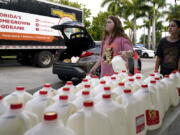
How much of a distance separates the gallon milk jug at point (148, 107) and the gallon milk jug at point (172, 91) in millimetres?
644

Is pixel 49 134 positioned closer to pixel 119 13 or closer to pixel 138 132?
pixel 138 132

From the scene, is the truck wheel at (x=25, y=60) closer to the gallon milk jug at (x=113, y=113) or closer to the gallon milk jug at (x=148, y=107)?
the gallon milk jug at (x=148, y=107)

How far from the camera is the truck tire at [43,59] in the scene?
1130cm

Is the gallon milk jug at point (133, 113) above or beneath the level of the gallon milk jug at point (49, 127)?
beneath

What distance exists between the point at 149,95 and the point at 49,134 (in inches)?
45.5

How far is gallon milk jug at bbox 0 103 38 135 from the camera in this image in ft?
3.88

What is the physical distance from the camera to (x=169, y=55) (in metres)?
3.36

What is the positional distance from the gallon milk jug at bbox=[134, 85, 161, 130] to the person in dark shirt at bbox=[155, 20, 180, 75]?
1.55m

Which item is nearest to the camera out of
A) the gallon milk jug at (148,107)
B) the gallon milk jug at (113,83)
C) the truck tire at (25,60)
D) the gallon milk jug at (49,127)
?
the gallon milk jug at (49,127)

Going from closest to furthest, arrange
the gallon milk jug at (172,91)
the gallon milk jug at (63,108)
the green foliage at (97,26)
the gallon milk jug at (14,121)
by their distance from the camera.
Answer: the gallon milk jug at (14,121)
the gallon milk jug at (63,108)
the gallon milk jug at (172,91)
the green foliage at (97,26)

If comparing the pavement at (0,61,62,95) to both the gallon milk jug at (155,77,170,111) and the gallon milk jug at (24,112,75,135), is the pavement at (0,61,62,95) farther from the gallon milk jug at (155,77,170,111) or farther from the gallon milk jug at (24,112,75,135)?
the gallon milk jug at (24,112,75,135)

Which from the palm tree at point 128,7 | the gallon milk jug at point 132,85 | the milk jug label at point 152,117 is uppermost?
the palm tree at point 128,7

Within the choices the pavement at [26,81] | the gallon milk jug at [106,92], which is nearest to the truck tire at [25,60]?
the pavement at [26,81]

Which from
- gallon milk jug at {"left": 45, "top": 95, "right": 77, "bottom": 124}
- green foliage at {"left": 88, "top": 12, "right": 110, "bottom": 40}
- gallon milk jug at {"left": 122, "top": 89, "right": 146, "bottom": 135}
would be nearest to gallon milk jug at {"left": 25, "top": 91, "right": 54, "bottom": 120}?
gallon milk jug at {"left": 45, "top": 95, "right": 77, "bottom": 124}
